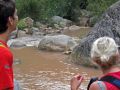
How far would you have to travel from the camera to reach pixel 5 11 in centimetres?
244

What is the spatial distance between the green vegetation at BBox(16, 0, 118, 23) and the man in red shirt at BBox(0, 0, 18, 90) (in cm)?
1804

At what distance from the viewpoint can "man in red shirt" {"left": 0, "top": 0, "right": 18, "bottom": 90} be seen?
230cm

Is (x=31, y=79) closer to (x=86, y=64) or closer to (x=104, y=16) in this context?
(x=86, y=64)

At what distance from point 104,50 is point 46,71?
692 centimetres

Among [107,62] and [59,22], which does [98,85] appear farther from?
[59,22]

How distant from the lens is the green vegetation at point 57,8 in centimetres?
2130

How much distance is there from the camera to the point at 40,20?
71.5 feet

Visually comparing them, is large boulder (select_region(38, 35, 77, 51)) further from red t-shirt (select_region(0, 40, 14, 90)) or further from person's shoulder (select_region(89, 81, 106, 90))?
red t-shirt (select_region(0, 40, 14, 90))

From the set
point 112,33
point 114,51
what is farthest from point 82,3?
point 114,51

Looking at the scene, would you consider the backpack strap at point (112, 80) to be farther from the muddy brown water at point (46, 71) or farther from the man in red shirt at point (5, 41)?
the muddy brown water at point (46, 71)

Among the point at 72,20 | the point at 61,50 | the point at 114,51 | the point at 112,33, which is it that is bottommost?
the point at 72,20

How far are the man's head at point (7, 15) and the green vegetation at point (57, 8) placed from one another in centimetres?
1804

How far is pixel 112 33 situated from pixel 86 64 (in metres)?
1.05

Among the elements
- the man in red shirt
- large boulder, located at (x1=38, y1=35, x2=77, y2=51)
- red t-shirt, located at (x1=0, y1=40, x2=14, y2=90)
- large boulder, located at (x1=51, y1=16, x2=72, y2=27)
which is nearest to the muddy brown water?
large boulder, located at (x1=38, y1=35, x2=77, y2=51)
